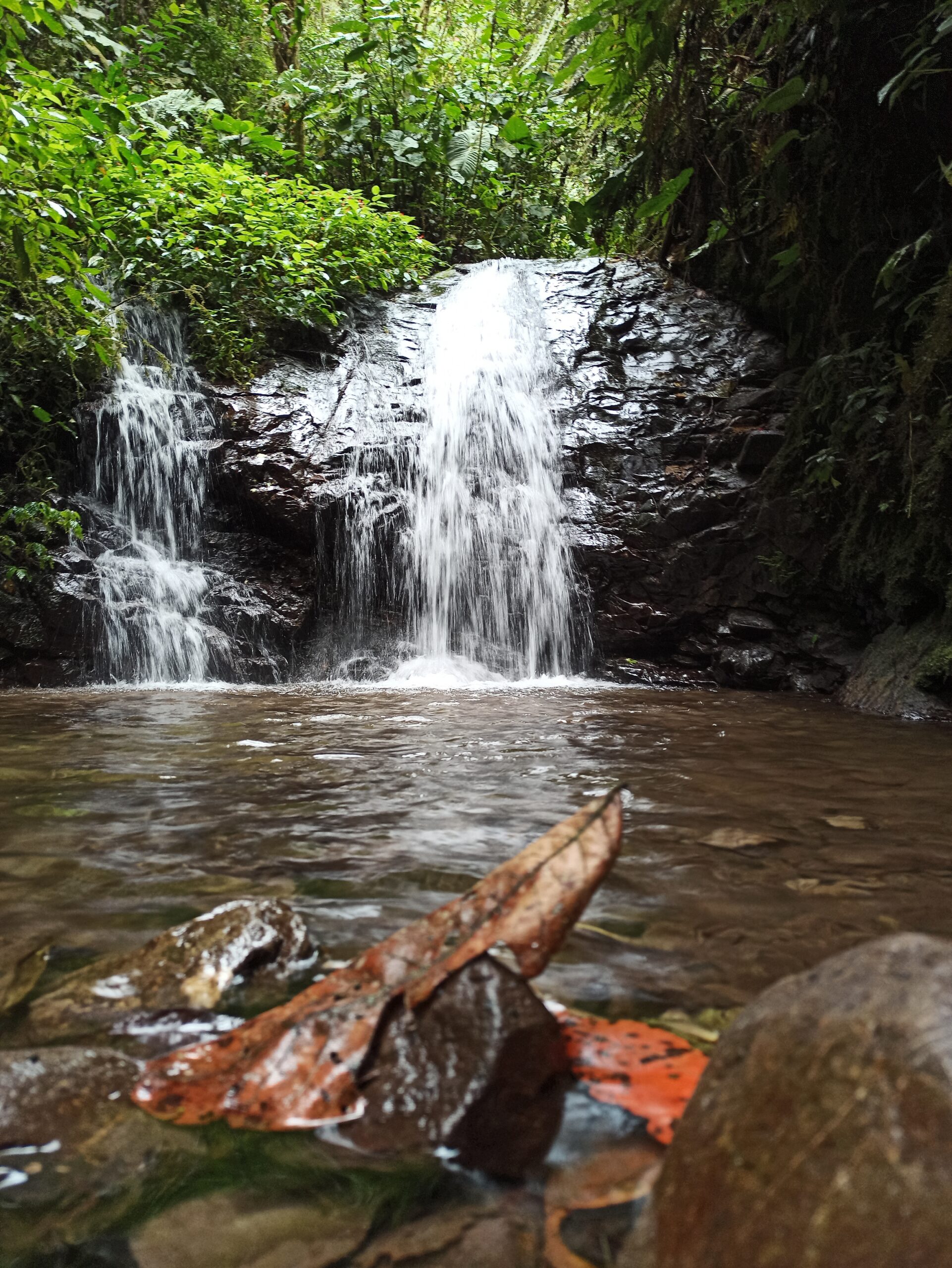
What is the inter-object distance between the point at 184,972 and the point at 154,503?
692 centimetres

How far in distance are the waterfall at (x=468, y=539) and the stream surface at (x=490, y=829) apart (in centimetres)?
278

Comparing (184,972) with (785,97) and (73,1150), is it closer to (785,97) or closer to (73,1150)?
(73,1150)

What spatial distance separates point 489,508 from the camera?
295 inches

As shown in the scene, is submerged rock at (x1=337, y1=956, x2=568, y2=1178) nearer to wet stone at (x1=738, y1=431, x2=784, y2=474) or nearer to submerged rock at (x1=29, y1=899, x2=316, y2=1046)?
submerged rock at (x1=29, y1=899, x2=316, y2=1046)

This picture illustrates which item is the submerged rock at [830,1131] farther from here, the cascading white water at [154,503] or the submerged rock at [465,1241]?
the cascading white water at [154,503]

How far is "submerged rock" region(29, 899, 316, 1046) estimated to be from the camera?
1.18 metres

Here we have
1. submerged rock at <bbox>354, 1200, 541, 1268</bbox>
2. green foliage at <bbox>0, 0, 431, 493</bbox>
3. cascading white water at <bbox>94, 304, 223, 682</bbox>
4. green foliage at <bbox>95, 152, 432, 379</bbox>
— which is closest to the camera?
submerged rock at <bbox>354, 1200, 541, 1268</bbox>

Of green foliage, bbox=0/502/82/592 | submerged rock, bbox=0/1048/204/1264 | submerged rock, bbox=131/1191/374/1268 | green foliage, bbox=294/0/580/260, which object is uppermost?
green foliage, bbox=294/0/580/260

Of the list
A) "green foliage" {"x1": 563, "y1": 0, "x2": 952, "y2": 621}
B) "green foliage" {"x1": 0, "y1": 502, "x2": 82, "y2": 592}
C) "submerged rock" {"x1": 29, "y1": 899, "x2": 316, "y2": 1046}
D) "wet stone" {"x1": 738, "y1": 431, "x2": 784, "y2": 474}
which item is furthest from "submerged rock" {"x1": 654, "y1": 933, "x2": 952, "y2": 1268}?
"green foliage" {"x1": 0, "y1": 502, "x2": 82, "y2": 592}

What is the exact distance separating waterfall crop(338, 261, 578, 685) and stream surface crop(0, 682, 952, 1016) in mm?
2779

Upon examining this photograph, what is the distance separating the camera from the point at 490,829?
2145 mm

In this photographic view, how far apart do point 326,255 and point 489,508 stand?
3.69 meters

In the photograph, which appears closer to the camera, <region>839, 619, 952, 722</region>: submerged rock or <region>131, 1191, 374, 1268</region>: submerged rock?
<region>131, 1191, 374, 1268</region>: submerged rock

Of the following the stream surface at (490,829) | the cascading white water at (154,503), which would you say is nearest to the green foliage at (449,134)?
the cascading white water at (154,503)
